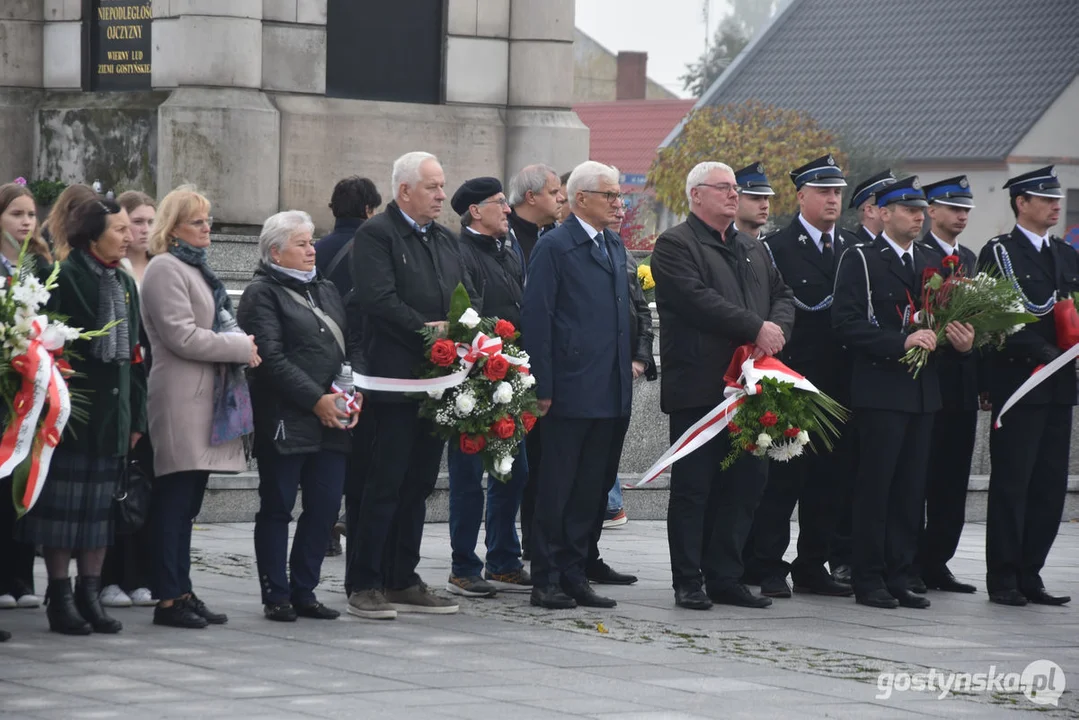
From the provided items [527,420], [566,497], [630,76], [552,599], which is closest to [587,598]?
[552,599]

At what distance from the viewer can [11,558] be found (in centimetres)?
949

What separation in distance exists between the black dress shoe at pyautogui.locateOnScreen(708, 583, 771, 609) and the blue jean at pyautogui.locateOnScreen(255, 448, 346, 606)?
2.13 metres

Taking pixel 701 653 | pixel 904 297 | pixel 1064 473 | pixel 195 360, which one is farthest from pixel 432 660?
pixel 1064 473

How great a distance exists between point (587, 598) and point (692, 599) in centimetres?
53

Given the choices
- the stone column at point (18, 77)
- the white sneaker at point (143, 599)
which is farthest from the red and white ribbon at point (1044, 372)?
the stone column at point (18, 77)

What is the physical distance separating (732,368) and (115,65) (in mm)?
5814

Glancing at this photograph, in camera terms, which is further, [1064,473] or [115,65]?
[115,65]

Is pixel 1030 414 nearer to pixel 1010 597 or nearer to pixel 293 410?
pixel 1010 597

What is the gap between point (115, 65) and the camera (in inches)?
541

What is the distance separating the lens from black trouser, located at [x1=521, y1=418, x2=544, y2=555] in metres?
11.0

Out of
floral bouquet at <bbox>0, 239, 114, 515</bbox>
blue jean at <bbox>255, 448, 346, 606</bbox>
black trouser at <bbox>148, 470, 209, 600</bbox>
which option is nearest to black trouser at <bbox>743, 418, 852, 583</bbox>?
blue jean at <bbox>255, 448, 346, 606</bbox>

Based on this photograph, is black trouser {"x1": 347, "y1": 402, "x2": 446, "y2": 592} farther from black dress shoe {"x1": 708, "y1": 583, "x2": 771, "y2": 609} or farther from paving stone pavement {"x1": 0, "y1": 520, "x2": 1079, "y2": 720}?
black dress shoe {"x1": 708, "y1": 583, "x2": 771, "y2": 609}

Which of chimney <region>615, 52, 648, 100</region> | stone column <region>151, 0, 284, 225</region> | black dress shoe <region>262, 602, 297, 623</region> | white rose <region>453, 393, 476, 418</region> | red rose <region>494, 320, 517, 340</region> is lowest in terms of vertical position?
black dress shoe <region>262, 602, 297, 623</region>

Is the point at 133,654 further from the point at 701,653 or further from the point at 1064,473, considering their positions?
the point at 1064,473
